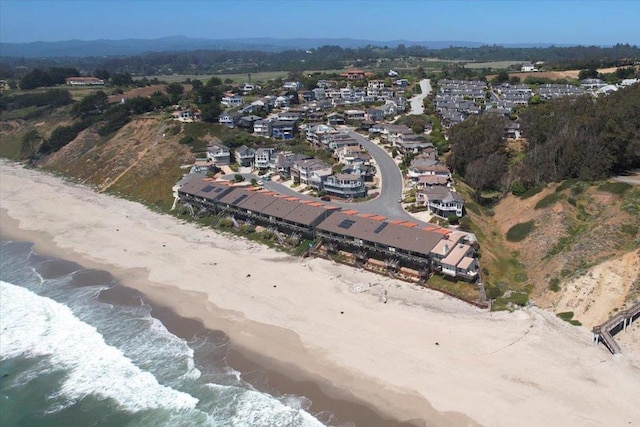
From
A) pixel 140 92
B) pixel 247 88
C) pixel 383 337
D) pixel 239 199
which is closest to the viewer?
pixel 383 337

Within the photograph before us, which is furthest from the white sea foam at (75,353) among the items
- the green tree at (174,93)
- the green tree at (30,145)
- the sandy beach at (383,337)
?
the green tree at (174,93)

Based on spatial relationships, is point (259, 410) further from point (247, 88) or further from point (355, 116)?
point (247, 88)

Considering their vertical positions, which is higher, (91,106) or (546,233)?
(91,106)

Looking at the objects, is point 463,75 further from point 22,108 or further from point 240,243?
point 22,108

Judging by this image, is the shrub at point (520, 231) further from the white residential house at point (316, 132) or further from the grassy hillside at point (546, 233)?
the white residential house at point (316, 132)

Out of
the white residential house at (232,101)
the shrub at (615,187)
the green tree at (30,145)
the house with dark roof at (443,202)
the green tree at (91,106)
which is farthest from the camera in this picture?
the green tree at (91,106)

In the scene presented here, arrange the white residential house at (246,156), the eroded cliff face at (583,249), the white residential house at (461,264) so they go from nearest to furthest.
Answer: the eroded cliff face at (583,249) < the white residential house at (461,264) < the white residential house at (246,156)

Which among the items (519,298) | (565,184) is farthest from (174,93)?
(519,298)
